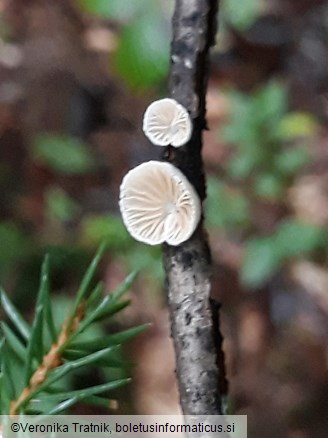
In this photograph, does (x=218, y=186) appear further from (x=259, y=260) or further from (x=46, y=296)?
(x=46, y=296)

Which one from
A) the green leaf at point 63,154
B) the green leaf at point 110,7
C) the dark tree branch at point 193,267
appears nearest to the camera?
the dark tree branch at point 193,267

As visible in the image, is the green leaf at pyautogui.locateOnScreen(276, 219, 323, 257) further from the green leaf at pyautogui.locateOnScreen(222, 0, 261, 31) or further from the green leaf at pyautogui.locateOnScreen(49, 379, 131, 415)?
the green leaf at pyautogui.locateOnScreen(49, 379, 131, 415)

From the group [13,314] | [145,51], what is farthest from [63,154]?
[13,314]

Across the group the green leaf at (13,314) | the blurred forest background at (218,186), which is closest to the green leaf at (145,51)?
the blurred forest background at (218,186)

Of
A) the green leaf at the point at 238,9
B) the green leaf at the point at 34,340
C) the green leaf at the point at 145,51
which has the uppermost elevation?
the green leaf at the point at 238,9

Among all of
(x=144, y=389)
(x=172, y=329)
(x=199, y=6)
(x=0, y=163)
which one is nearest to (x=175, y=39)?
(x=199, y=6)

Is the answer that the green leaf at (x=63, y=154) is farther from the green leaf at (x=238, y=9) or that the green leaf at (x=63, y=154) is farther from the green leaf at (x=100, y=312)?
the green leaf at (x=100, y=312)
